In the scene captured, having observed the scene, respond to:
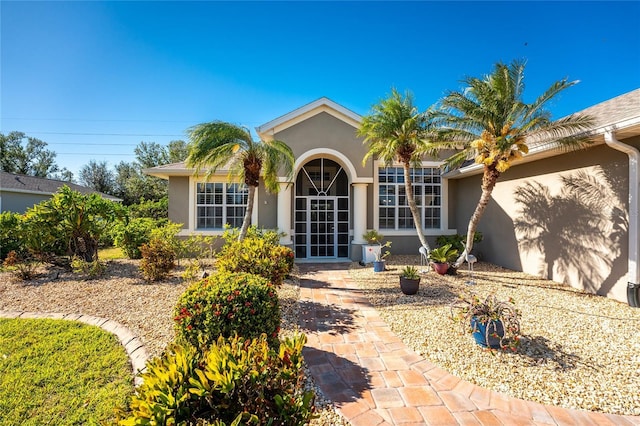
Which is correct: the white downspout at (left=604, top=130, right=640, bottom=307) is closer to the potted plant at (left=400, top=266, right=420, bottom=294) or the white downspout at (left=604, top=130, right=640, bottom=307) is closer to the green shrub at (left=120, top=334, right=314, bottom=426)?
the potted plant at (left=400, top=266, right=420, bottom=294)

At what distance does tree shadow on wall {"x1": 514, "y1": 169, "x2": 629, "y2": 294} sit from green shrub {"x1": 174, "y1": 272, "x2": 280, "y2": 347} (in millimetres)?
9428

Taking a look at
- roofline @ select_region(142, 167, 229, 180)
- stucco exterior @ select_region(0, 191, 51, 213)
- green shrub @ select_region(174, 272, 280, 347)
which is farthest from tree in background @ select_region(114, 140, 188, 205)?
green shrub @ select_region(174, 272, 280, 347)

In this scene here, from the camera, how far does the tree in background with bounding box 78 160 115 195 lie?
131 ft

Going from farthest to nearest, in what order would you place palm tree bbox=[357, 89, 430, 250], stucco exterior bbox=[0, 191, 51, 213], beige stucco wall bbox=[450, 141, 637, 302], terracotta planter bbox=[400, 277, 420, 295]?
stucco exterior bbox=[0, 191, 51, 213]
palm tree bbox=[357, 89, 430, 250]
terracotta planter bbox=[400, 277, 420, 295]
beige stucco wall bbox=[450, 141, 637, 302]

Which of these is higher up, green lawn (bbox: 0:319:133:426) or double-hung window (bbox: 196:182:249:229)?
double-hung window (bbox: 196:182:249:229)

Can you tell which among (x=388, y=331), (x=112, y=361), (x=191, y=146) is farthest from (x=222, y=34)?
(x=388, y=331)

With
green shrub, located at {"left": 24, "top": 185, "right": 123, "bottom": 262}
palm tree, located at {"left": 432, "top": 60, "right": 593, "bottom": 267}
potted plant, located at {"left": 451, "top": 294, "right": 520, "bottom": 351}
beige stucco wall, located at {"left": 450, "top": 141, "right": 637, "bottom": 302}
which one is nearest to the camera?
potted plant, located at {"left": 451, "top": 294, "right": 520, "bottom": 351}

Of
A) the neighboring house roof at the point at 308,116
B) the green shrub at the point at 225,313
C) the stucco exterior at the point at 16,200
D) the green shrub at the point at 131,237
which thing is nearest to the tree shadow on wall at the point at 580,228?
the neighboring house roof at the point at 308,116

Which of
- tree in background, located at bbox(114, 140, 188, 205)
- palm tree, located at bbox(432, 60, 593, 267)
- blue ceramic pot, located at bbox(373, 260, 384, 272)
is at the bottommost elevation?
blue ceramic pot, located at bbox(373, 260, 384, 272)

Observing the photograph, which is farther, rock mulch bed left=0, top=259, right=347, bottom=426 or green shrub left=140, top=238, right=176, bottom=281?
green shrub left=140, top=238, right=176, bottom=281

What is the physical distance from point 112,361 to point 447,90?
36.5 feet

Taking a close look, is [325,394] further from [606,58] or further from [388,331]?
[606,58]

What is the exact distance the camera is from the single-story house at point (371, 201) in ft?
30.1

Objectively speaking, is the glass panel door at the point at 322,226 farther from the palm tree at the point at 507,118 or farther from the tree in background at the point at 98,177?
the tree in background at the point at 98,177
